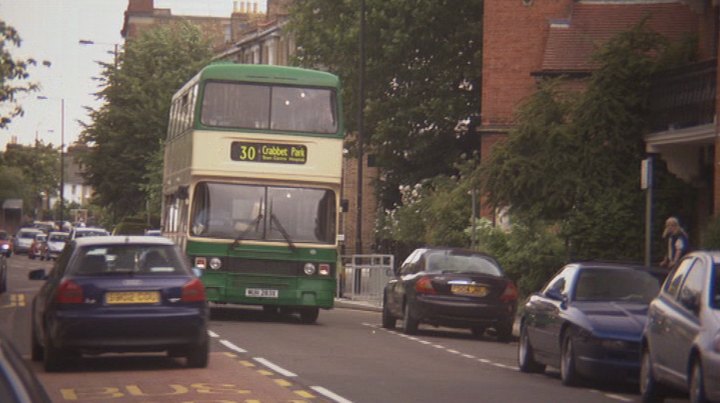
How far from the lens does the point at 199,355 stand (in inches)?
766

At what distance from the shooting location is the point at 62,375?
18.7 meters

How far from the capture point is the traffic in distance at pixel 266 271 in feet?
61.8

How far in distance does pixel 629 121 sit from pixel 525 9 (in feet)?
51.6

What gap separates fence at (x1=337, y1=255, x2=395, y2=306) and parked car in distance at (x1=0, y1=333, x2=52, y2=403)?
20.6m

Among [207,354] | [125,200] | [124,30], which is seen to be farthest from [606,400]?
[124,30]

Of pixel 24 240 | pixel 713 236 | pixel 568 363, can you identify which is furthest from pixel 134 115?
pixel 568 363

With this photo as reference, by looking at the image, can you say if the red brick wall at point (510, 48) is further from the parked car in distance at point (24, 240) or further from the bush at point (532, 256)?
the parked car in distance at point (24, 240)

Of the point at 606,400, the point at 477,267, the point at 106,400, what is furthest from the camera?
the point at 477,267

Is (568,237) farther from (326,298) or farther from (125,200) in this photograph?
(125,200)

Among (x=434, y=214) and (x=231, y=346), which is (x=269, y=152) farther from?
(x=434, y=214)

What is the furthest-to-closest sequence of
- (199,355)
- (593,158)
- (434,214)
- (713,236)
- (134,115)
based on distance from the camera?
(134,115)
(434,214)
(593,158)
(713,236)
(199,355)

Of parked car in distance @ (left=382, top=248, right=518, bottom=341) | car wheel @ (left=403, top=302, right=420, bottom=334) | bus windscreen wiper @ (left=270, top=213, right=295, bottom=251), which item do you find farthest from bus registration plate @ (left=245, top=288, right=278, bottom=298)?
parked car in distance @ (left=382, top=248, right=518, bottom=341)

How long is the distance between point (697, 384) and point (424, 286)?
44.5 ft

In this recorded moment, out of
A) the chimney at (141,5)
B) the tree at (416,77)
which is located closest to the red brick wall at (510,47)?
the tree at (416,77)
